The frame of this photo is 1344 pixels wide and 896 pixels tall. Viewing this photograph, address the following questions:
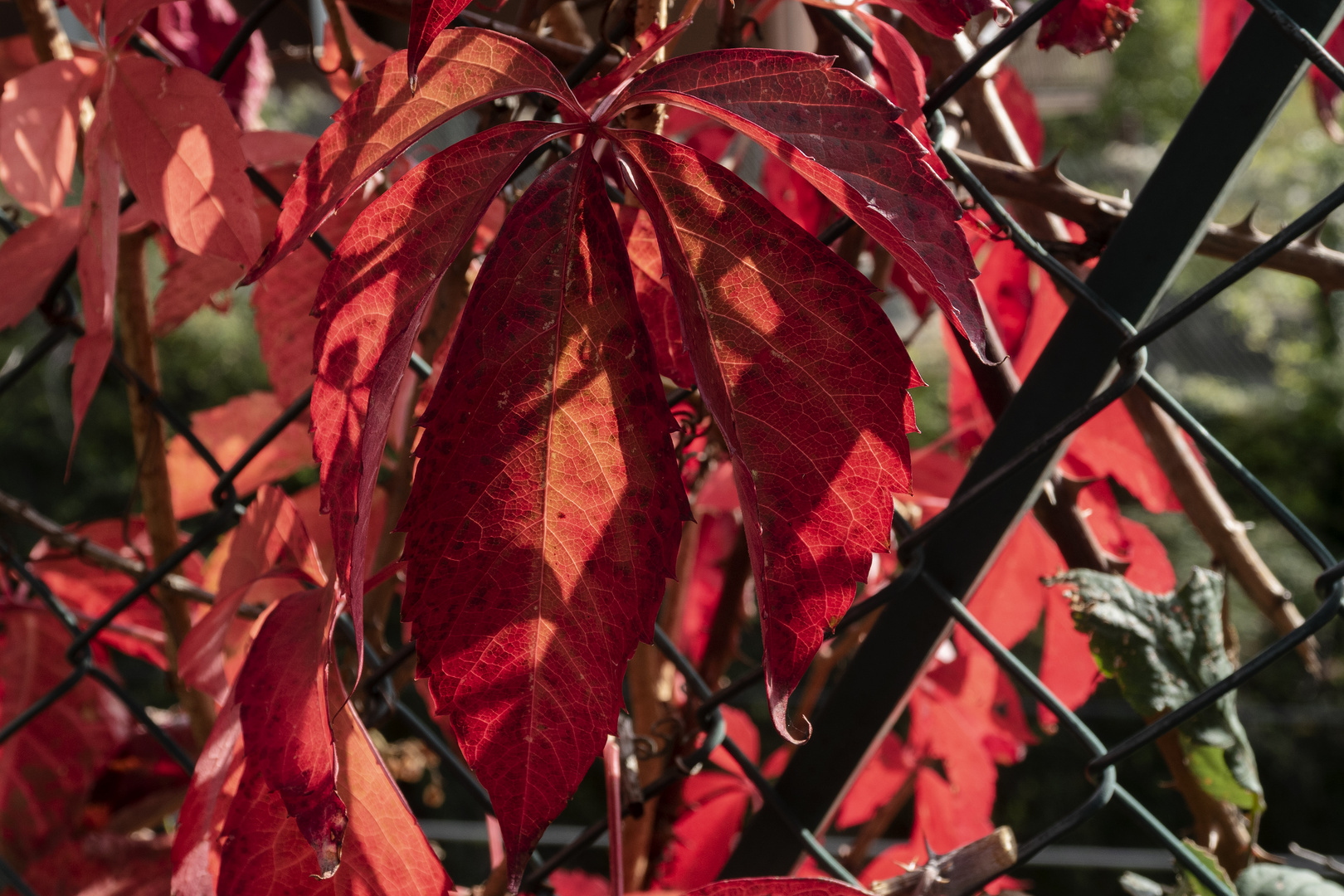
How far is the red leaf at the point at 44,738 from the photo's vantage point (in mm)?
557

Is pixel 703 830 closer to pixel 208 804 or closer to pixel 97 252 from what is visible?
pixel 208 804

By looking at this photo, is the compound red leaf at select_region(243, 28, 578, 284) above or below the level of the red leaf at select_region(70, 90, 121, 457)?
above

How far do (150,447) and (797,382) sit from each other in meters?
0.44

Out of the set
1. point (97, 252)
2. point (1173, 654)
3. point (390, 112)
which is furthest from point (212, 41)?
point (1173, 654)

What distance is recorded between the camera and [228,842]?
32 cm

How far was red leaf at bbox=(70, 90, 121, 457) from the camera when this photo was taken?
1.18 ft

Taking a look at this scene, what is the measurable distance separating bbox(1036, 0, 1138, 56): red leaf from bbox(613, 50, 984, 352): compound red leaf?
149mm

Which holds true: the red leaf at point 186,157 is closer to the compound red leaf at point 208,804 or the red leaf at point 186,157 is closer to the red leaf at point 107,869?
the compound red leaf at point 208,804

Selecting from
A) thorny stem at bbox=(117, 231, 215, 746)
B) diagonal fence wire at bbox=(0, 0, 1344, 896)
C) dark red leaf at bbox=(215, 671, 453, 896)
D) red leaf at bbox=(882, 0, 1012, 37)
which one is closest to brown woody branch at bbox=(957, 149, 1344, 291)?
diagonal fence wire at bbox=(0, 0, 1344, 896)

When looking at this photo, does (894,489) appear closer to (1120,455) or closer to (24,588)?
(1120,455)

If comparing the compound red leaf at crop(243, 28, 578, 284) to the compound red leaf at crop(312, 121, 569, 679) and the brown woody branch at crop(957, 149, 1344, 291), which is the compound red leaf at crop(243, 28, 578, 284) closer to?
the compound red leaf at crop(312, 121, 569, 679)

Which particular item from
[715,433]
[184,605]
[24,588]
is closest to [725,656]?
[715,433]

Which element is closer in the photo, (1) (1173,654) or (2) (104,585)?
(1) (1173,654)

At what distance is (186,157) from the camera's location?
348 millimetres
